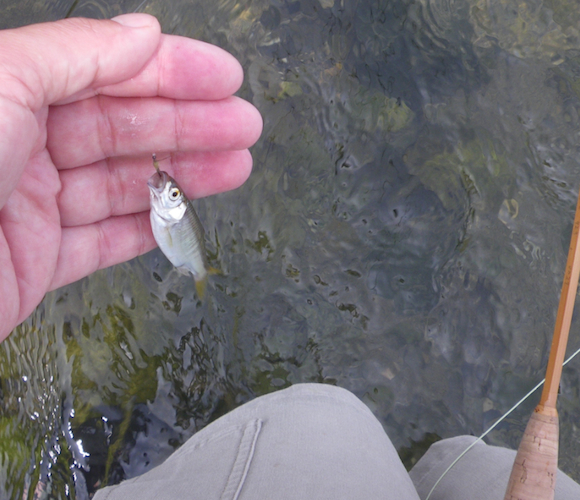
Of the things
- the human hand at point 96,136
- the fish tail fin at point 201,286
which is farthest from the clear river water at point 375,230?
the human hand at point 96,136

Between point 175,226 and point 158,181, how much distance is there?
258 mm

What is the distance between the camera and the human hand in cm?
175

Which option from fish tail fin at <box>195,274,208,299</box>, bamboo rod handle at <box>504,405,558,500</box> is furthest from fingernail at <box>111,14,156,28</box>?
bamboo rod handle at <box>504,405,558,500</box>

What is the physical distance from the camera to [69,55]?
1.80m

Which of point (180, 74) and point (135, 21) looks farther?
point (180, 74)

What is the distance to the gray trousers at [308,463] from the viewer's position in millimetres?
1914

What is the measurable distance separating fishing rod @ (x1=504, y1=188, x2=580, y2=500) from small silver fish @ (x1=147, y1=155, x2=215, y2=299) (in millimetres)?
1746

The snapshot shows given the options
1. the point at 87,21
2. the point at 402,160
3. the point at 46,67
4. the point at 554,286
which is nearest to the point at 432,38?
the point at 402,160

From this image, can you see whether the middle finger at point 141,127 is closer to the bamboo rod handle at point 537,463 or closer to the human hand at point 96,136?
the human hand at point 96,136

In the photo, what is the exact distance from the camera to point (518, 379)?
3.02 metres

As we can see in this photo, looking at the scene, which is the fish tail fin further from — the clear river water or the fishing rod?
the fishing rod

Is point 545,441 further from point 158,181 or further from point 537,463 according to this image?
point 158,181

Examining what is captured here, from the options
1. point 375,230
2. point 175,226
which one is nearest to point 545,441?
point 375,230

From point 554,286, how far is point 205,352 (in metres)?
2.22
